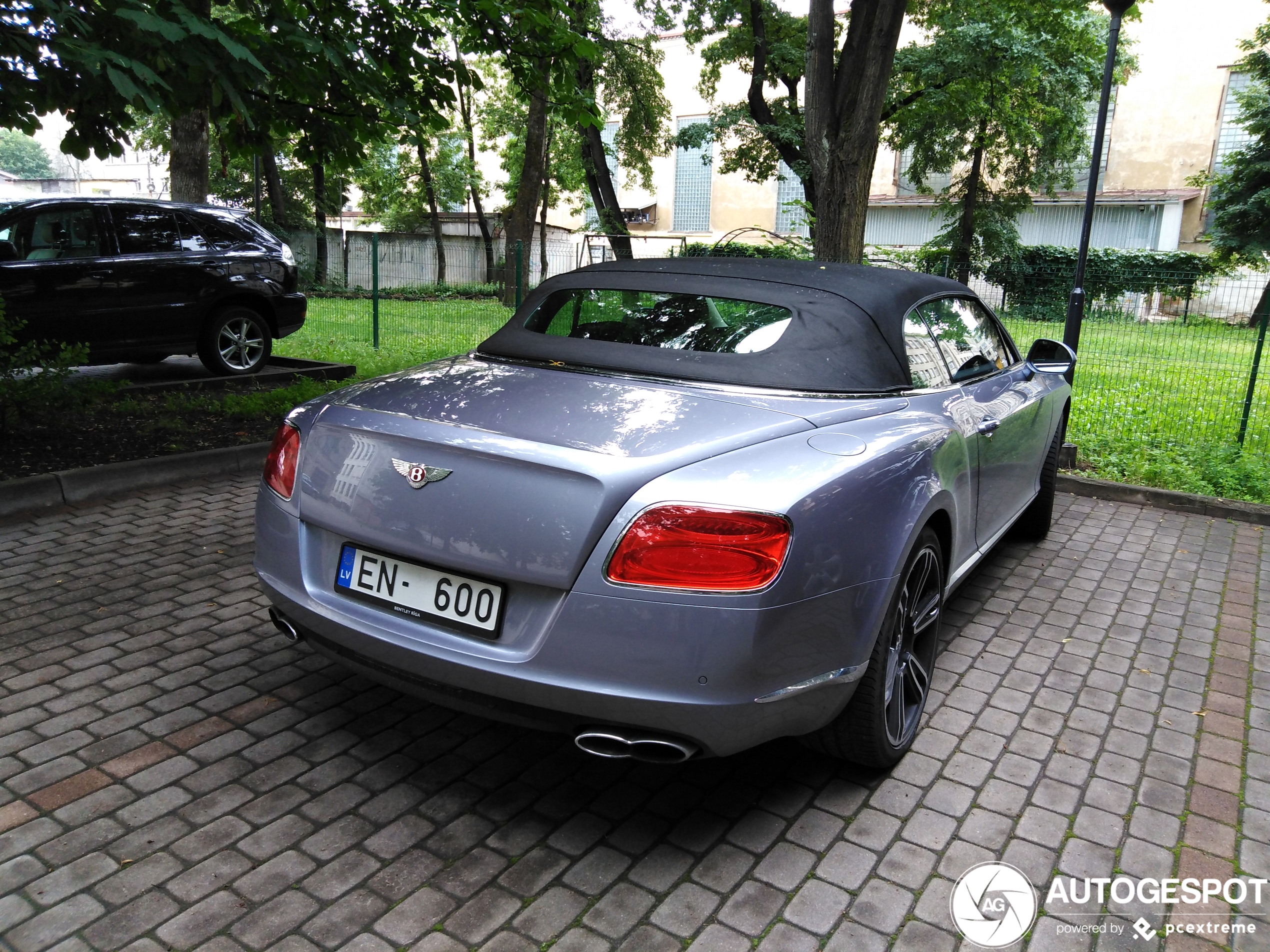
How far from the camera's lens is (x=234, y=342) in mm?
9680

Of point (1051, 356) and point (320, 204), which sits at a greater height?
point (320, 204)

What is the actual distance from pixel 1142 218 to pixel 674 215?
64.1 ft

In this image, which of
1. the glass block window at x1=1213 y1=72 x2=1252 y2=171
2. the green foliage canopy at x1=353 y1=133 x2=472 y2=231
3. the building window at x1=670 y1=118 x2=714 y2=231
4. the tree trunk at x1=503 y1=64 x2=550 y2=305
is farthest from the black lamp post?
the building window at x1=670 y1=118 x2=714 y2=231

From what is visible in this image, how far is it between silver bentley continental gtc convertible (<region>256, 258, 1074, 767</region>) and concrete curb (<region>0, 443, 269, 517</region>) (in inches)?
123

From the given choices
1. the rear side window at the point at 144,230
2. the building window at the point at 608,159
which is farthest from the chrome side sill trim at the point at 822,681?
the building window at the point at 608,159

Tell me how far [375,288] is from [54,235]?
5.20 meters

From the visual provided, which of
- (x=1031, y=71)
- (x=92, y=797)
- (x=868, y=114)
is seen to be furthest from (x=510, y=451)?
(x=1031, y=71)

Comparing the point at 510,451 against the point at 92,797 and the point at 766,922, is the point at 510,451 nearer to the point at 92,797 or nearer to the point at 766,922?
the point at 766,922

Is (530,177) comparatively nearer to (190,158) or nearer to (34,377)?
(190,158)

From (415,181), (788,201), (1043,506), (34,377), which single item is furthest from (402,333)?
(788,201)

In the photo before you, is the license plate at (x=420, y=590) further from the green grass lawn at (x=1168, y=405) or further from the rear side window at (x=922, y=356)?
the green grass lawn at (x=1168, y=405)

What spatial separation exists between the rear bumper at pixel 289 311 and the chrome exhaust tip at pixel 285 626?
7710 millimetres

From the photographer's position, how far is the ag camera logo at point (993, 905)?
238cm

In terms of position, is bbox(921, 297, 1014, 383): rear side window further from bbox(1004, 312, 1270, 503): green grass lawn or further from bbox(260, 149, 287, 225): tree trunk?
bbox(260, 149, 287, 225): tree trunk
